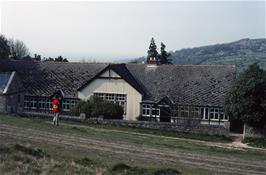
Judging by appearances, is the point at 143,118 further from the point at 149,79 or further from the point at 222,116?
the point at 222,116

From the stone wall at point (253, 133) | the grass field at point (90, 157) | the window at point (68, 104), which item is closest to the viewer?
the grass field at point (90, 157)

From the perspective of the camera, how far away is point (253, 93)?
3697 centimetres

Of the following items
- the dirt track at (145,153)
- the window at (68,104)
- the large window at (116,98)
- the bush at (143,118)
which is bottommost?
the dirt track at (145,153)

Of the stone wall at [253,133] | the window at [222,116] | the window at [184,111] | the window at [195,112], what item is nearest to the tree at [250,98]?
the stone wall at [253,133]

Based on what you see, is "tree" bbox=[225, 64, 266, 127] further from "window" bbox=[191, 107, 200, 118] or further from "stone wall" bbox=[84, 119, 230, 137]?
"window" bbox=[191, 107, 200, 118]

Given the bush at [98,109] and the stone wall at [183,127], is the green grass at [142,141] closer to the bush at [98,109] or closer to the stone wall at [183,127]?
the stone wall at [183,127]

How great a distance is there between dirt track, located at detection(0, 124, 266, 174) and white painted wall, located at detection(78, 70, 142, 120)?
23.0 m

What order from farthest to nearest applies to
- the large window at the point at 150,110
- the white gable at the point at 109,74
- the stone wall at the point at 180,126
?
the white gable at the point at 109,74 < the large window at the point at 150,110 < the stone wall at the point at 180,126

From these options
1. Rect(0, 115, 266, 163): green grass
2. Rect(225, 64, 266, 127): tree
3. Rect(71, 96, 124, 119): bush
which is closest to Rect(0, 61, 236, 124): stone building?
Rect(71, 96, 124, 119): bush

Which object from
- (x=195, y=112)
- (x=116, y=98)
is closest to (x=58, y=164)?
(x=195, y=112)

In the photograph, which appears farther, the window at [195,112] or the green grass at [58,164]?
the window at [195,112]

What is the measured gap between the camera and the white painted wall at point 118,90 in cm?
4550

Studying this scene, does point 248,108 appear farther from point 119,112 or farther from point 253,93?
point 119,112

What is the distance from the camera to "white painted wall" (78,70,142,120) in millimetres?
45500
